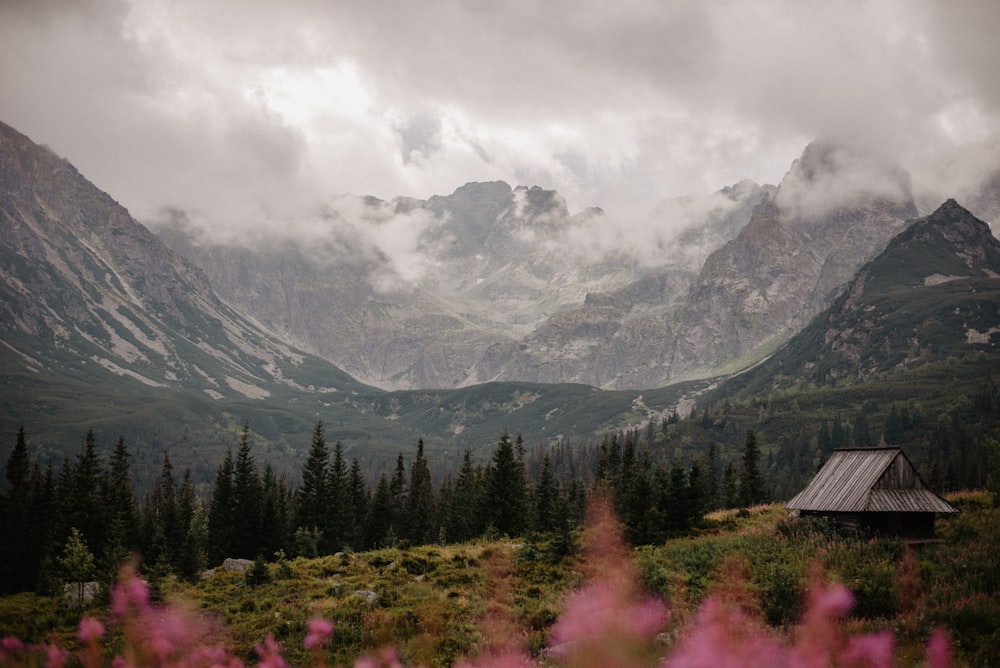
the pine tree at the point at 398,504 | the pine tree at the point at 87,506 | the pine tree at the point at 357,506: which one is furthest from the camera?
the pine tree at the point at 398,504

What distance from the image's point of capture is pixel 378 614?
76.6ft

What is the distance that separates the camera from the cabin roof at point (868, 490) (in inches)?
1277

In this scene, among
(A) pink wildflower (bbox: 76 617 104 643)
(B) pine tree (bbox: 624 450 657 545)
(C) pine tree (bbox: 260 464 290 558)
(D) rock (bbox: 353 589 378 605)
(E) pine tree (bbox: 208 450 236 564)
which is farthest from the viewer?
(E) pine tree (bbox: 208 450 236 564)

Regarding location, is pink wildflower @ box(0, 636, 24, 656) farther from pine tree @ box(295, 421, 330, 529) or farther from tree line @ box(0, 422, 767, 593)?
pine tree @ box(295, 421, 330, 529)

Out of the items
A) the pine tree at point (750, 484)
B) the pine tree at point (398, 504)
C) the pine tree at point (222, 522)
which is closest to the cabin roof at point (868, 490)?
the pine tree at point (222, 522)

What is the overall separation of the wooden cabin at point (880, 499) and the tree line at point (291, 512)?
36.5 feet

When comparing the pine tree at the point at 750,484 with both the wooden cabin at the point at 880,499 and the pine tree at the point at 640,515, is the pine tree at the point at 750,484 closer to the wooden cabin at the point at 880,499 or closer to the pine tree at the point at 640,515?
the pine tree at the point at 640,515

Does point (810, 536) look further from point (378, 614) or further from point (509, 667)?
point (509, 667)

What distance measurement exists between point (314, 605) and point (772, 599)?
16820 mm

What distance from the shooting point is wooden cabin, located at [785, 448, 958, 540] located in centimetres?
3234

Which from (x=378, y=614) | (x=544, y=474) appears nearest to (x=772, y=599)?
(x=378, y=614)

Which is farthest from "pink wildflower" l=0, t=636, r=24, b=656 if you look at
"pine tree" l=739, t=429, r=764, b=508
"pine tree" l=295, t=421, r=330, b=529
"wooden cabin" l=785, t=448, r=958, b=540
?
"pine tree" l=739, t=429, r=764, b=508

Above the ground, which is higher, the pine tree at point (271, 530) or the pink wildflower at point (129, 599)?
the pink wildflower at point (129, 599)

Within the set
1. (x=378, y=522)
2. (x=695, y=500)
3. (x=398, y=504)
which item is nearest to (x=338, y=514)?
(x=378, y=522)
